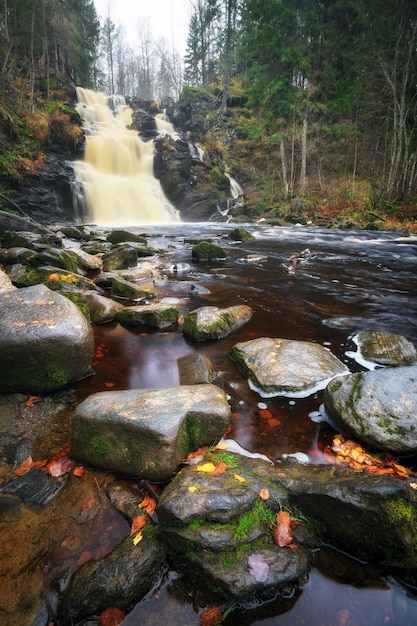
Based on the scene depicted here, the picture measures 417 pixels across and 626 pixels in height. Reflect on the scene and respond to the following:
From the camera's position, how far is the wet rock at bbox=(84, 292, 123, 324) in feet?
16.0

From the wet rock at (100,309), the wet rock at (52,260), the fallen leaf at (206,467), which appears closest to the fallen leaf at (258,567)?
the fallen leaf at (206,467)

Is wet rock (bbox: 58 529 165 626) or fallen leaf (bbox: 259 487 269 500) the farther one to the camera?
fallen leaf (bbox: 259 487 269 500)

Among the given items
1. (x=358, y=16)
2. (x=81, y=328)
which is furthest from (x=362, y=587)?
(x=358, y=16)

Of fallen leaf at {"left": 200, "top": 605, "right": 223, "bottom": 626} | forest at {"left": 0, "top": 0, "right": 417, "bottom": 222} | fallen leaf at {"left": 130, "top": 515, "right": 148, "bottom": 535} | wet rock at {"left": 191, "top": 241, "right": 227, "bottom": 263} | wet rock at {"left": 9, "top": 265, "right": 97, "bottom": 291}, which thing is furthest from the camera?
forest at {"left": 0, "top": 0, "right": 417, "bottom": 222}

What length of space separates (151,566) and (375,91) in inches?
1127

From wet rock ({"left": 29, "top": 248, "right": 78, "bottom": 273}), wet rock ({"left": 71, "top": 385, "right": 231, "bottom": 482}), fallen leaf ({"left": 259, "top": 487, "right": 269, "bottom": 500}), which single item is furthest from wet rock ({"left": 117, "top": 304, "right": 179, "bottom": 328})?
fallen leaf ({"left": 259, "top": 487, "right": 269, "bottom": 500})

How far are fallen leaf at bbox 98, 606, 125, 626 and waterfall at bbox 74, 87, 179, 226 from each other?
19.5 meters

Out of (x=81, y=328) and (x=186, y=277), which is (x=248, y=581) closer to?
(x=81, y=328)

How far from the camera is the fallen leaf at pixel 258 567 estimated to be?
1.56 meters

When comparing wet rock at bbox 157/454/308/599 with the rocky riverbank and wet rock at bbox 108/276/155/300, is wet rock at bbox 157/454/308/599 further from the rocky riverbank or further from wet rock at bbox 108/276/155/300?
wet rock at bbox 108/276/155/300

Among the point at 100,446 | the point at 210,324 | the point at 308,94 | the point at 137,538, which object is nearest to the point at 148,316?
the point at 210,324

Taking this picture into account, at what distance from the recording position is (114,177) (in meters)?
21.8

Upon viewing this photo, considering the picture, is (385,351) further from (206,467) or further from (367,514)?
(206,467)

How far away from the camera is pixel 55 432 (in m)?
2.66
